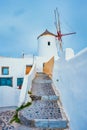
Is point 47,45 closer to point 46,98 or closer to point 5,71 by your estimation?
point 5,71

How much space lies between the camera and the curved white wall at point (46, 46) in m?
32.9

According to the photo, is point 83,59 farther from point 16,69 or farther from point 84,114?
point 16,69

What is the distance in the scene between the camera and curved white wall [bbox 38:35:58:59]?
3291cm

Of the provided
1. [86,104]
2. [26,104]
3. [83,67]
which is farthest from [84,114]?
[26,104]

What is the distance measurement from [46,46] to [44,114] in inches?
948

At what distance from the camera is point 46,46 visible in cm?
3312

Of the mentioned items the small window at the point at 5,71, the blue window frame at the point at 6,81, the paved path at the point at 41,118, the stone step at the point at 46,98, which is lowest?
the paved path at the point at 41,118

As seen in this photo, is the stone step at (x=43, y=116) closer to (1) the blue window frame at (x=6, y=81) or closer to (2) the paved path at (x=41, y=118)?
(2) the paved path at (x=41, y=118)

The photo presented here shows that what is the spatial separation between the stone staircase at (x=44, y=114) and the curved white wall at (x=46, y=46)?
20.0m

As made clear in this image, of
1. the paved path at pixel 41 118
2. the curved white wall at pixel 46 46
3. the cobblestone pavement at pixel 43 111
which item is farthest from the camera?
the curved white wall at pixel 46 46

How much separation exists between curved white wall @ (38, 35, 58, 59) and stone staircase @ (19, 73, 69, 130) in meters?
20.0

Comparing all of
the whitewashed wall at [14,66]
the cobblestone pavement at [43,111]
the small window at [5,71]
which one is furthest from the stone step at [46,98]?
the small window at [5,71]

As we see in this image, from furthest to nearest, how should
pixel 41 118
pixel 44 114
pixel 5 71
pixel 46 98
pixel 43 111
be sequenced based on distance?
pixel 5 71 → pixel 46 98 → pixel 43 111 → pixel 44 114 → pixel 41 118

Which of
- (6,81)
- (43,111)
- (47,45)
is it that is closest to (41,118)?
(43,111)
